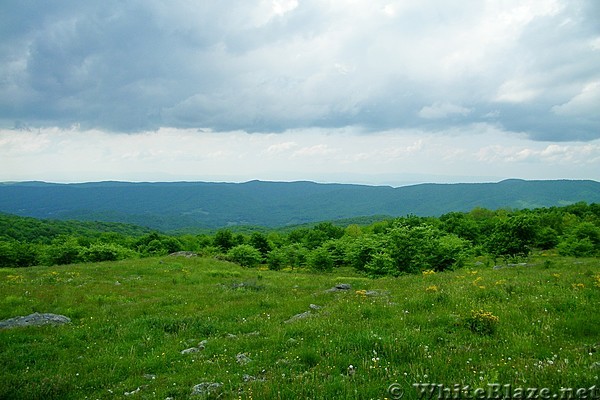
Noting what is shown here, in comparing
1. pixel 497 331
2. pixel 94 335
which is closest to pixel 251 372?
pixel 497 331

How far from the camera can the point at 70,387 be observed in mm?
8219

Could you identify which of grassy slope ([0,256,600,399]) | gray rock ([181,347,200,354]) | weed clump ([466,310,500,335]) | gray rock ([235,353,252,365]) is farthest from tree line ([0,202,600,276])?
gray rock ([235,353,252,365])

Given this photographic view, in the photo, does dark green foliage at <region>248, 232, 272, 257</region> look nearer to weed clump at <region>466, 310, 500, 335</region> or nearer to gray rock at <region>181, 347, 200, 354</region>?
gray rock at <region>181, 347, 200, 354</region>

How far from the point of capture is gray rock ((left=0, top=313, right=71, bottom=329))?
527 inches

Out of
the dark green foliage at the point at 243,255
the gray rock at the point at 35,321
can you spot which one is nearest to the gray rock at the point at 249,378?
the gray rock at the point at 35,321

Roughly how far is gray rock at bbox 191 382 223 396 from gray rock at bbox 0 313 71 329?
978 cm

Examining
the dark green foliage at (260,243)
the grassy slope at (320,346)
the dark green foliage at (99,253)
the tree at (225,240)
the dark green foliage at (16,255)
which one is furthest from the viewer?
the tree at (225,240)

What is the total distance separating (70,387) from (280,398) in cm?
547

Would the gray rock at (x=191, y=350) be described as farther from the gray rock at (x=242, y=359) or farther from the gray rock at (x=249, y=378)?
the gray rock at (x=249, y=378)

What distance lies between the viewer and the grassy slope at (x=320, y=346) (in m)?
6.64

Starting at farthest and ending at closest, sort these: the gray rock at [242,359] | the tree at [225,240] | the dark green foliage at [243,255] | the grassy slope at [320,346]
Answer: the tree at [225,240] → the dark green foliage at [243,255] → the gray rock at [242,359] → the grassy slope at [320,346]

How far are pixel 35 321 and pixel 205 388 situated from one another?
34.7ft

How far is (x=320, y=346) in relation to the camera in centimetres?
889

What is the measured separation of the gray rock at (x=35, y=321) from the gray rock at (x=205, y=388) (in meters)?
9.78
